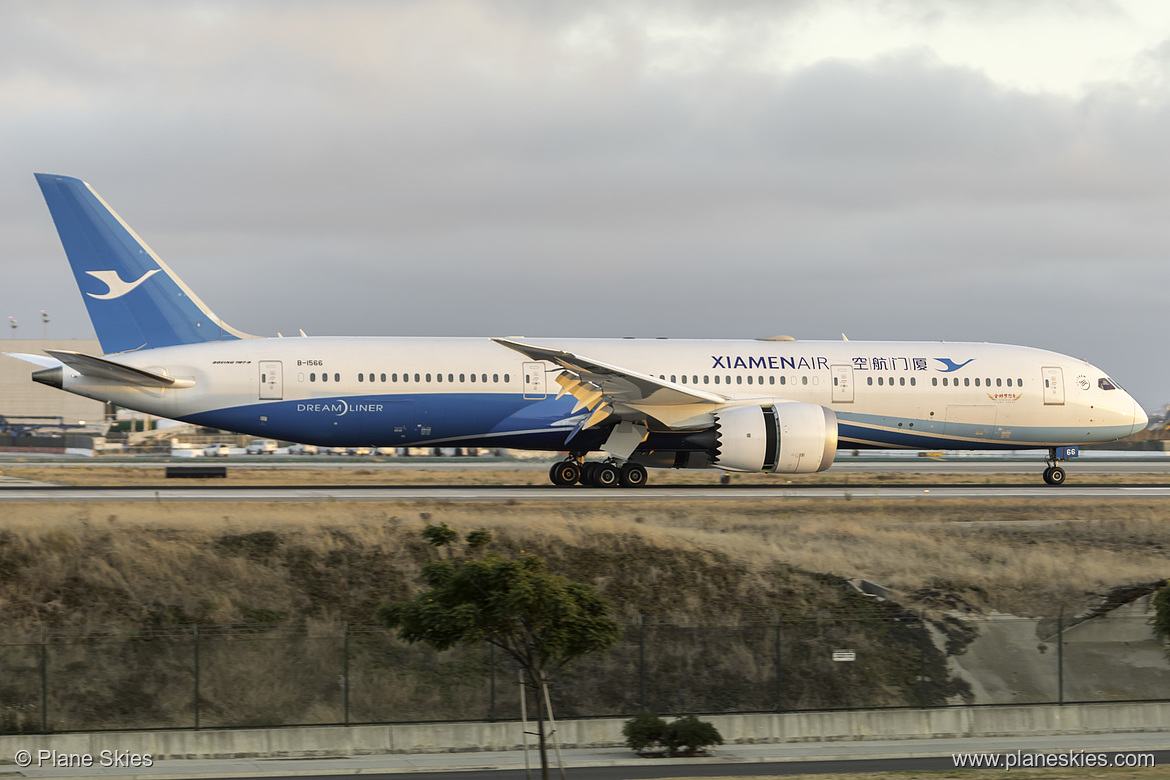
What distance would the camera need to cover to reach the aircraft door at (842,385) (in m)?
30.2

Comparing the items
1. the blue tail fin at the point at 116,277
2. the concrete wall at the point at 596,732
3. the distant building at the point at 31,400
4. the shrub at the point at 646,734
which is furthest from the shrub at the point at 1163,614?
the distant building at the point at 31,400

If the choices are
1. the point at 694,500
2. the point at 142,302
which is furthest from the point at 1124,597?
the point at 142,302

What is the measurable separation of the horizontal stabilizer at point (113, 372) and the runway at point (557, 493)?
2.92 meters

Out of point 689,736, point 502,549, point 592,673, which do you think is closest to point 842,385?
point 502,549

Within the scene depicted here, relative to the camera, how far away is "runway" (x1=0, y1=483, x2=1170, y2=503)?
85.6 feet

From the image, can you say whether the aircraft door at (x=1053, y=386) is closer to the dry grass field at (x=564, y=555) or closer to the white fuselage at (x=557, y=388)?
the white fuselage at (x=557, y=388)

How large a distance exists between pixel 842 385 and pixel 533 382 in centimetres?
908

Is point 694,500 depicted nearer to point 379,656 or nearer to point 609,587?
point 609,587

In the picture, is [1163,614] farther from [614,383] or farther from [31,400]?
[31,400]

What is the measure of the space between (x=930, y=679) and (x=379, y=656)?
10.1 meters

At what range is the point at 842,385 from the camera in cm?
3028

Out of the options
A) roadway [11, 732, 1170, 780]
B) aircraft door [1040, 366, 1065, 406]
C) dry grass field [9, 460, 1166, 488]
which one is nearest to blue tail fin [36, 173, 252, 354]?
dry grass field [9, 460, 1166, 488]

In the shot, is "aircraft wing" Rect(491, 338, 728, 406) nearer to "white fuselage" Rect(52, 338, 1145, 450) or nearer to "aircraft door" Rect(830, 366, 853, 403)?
"white fuselage" Rect(52, 338, 1145, 450)

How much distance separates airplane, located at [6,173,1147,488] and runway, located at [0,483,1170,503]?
4.20ft
